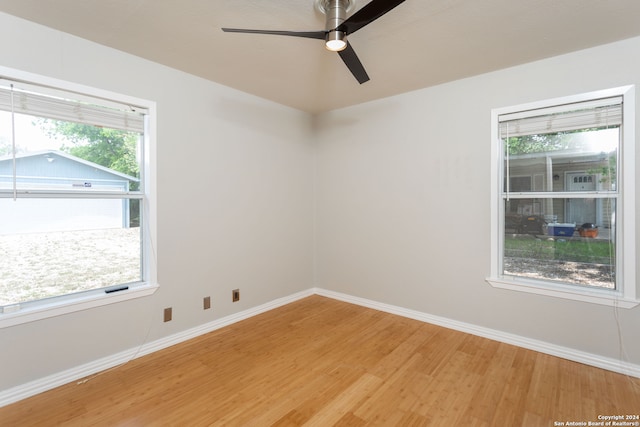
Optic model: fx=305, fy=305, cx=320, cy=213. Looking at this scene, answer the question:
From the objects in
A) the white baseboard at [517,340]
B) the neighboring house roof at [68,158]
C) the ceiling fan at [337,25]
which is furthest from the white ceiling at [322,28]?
the white baseboard at [517,340]

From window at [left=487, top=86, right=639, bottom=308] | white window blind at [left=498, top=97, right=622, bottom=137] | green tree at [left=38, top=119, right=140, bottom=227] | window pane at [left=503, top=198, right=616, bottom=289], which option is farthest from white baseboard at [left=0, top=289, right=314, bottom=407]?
white window blind at [left=498, top=97, right=622, bottom=137]

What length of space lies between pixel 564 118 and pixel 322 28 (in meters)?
2.14

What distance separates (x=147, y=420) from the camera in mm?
1827

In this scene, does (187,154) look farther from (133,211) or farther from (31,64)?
(31,64)

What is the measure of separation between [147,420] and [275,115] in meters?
3.13

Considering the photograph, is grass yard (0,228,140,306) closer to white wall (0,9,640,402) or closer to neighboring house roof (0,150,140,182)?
white wall (0,9,640,402)

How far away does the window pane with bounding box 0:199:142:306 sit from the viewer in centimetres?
210

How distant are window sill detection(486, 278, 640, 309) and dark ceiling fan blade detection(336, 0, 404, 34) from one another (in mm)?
2477

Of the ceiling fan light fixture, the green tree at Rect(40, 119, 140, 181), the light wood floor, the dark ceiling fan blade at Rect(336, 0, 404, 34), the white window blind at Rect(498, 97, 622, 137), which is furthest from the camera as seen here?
the white window blind at Rect(498, 97, 622, 137)

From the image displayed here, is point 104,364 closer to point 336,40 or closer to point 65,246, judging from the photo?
point 65,246

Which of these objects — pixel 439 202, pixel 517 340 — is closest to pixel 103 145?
pixel 439 202

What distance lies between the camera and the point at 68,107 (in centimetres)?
225

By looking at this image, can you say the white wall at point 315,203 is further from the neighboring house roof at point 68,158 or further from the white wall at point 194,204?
the neighboring house roof at point 68,158

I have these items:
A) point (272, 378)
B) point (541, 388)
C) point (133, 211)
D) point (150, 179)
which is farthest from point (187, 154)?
point (541, 388)
